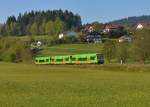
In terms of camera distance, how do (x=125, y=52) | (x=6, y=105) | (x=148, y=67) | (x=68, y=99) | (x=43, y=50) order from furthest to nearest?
1. (x=43, y=50)
2. (x=125, y=52)
3. (x=148, y=67)
4. (x=68, y=99)
5. (x=6, y=105)

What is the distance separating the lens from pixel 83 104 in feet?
61.9

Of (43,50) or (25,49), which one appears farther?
A: (43,50)

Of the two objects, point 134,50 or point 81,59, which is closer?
point 81,59

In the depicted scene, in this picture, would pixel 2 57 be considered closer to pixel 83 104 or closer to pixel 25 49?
pixel 25 49

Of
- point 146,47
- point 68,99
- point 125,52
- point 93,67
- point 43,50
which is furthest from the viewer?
point 43,50

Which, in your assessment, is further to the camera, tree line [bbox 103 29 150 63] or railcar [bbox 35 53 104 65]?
tree line [bbox 103 29 150 63]

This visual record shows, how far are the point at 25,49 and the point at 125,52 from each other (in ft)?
177

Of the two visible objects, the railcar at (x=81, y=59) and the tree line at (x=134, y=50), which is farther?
the tree line at (x=134, y=50)

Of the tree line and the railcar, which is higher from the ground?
the tree line

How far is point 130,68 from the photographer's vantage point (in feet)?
222

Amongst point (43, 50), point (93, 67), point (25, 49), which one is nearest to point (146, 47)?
point (93, 67)

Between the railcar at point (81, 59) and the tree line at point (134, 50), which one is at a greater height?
the tree line at point (134, 50)

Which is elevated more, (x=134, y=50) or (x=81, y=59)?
(x=134, y=50)

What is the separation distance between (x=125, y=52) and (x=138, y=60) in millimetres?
6822
